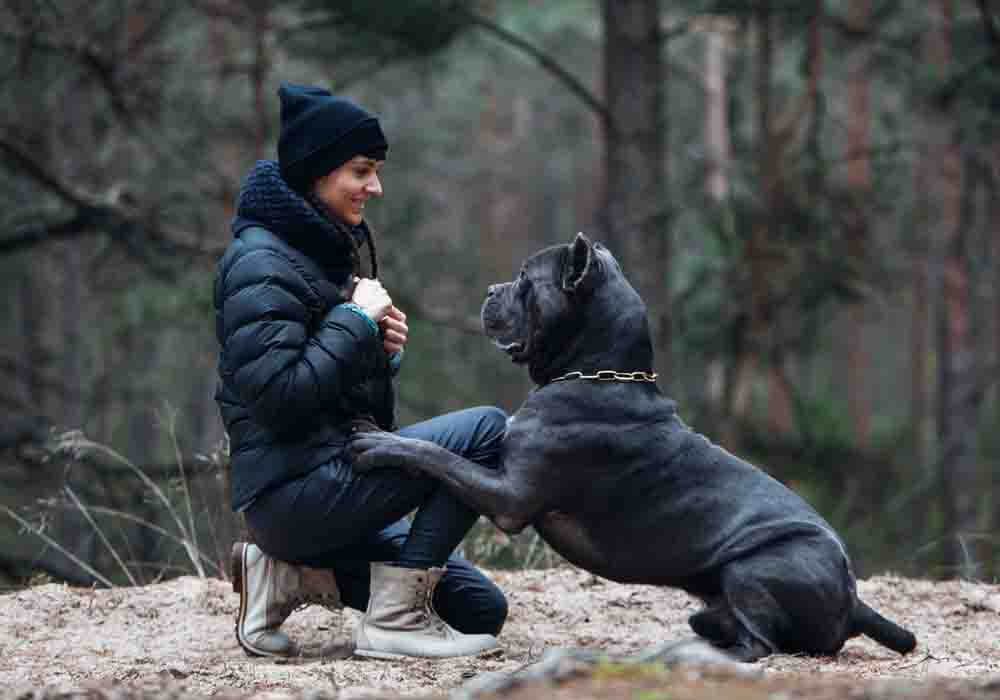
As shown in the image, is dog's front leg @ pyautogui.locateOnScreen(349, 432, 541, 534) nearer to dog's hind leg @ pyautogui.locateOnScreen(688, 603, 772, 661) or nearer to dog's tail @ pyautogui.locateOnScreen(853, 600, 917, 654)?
dog's hind leg @ pyautogui.locateOnScreen(688, 603, 772, 661)

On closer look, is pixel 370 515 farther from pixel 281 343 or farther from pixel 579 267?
pixel 579 267

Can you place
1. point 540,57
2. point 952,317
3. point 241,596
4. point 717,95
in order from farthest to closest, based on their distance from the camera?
point 717,95
point 952,317
point 540,57
point 241,596

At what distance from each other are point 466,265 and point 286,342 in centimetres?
1667

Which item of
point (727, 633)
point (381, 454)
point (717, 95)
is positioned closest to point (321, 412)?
point (381, 454)

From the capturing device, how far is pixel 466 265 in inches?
821

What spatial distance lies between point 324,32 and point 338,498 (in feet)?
27.6

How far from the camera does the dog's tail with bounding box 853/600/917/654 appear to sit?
458cm

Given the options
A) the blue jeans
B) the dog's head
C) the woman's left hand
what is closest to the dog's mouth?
the dog's head

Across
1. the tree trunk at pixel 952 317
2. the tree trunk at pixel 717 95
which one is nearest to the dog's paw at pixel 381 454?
the tree trunk at pixel 952 317

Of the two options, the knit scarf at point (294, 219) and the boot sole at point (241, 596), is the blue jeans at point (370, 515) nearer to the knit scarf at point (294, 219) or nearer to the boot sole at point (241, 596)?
the boot sole at point (241, 596)

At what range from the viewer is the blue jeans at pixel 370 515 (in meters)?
4.44

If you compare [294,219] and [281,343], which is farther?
[294,219]

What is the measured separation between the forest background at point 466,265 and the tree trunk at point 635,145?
2 centimetres

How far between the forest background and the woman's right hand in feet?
6.09
